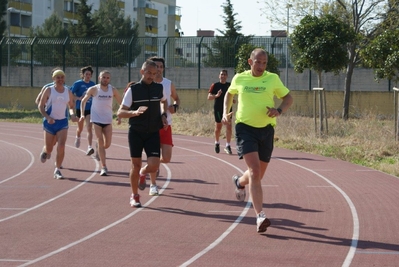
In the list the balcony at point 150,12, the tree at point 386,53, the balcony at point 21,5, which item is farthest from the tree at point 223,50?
the balcony at point 150,12

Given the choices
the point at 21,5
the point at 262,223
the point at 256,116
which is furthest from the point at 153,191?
the point at 21,5

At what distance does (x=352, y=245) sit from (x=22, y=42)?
36.5 m

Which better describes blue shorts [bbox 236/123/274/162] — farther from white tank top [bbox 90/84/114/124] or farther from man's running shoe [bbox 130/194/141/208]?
white tank top [bbox 90/84/114/124]

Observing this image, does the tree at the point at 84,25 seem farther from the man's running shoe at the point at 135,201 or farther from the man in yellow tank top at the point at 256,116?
the man in yellow tank top at the point at 256,116

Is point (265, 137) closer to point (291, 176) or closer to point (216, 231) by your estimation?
point (216, 231)

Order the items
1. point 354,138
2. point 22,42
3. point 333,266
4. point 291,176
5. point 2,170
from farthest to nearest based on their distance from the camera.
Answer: point 22,42 < point 354,138 < point 2,170 < point 291,176 < point 333,266

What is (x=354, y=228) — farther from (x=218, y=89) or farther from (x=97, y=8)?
(x=97, y=8)

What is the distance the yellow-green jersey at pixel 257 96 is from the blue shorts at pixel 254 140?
0.21 feet

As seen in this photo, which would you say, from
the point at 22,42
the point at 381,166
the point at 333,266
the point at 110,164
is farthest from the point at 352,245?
the point at 22,42

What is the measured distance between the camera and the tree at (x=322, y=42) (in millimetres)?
26016

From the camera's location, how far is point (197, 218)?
10.2 meters

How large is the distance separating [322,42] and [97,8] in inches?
2370

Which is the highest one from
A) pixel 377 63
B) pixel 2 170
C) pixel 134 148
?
pixel 377 63

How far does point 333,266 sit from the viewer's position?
24.3 ft
